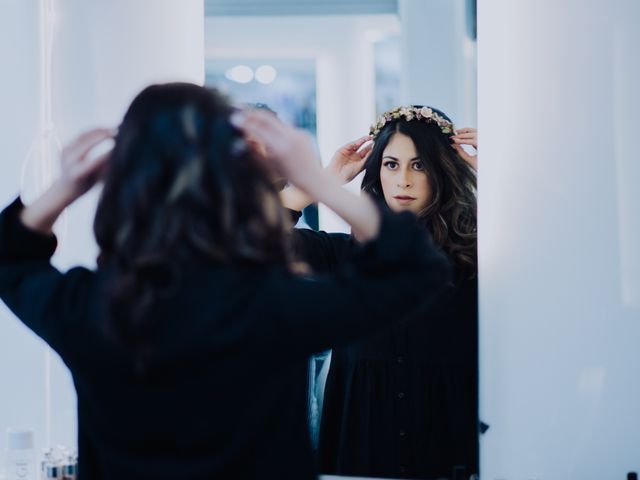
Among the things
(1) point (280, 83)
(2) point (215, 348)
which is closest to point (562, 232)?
(1) point (280, 83)

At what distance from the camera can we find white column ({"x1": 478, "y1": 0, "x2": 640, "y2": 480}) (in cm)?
121

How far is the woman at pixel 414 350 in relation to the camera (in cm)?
129

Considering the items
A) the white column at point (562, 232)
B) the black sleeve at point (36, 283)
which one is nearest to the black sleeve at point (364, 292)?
the black sleeve at point (36, 283)

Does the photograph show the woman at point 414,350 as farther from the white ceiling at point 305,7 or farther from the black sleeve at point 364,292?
the black sleeve at point 364,292

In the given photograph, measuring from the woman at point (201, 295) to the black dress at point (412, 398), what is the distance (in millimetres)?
516

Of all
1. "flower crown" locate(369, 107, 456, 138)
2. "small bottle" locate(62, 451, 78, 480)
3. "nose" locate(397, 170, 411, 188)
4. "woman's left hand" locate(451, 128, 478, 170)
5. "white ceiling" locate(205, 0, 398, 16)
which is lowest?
"small bottle" locate(62, 451, 78, 480)

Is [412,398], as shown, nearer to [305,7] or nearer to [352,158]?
[352,158]

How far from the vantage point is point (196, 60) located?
1417 millimetres

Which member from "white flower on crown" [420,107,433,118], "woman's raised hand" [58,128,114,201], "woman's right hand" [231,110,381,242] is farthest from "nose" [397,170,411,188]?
"woman's raised hand" [58,128,114,201]

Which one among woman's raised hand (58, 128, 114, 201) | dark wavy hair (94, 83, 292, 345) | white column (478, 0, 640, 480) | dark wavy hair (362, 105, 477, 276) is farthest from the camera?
dark wavy hair (362, 105, 477, 276)

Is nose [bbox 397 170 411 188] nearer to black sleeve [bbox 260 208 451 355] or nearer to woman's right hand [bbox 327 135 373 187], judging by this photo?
woman's right hand [bbox 327 135 373 187]

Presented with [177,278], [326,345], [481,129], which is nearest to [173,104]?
[177,278]

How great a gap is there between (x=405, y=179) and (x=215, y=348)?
2.36 ft

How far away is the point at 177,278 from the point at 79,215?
0.79 m
